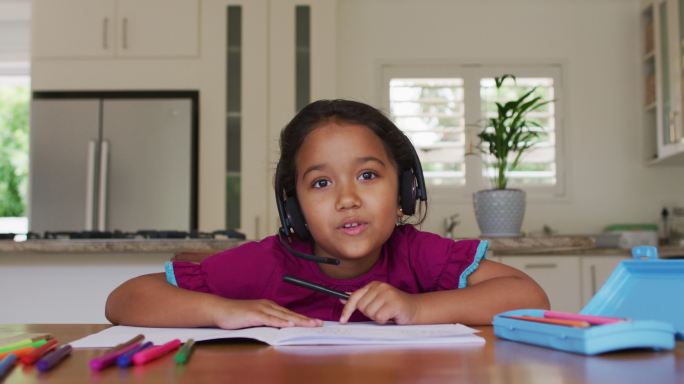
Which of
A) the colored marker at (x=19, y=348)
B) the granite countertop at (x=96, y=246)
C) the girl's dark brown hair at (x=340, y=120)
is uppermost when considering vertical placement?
the girl's dark brown hair at (x=340, y=120)

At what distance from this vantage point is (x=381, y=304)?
0.90 metres

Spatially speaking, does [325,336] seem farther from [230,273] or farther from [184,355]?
[230,273]

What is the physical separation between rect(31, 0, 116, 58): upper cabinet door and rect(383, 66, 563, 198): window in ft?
5.27

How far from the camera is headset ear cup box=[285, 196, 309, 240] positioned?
1192mm

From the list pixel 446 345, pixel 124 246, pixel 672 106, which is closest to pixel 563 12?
pixel 672 106

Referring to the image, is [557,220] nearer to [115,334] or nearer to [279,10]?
[279,10]

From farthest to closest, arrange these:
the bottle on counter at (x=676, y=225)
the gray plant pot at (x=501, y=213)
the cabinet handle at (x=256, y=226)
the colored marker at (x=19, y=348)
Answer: the bottle on counter at (x=676, y=225), the cabinet handle at (x=256, y=226), the gray plant pot at (x=501, y=213), the colored marker at (x=19, y=348)

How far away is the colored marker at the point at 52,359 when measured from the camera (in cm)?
57

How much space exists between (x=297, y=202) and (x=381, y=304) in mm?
354

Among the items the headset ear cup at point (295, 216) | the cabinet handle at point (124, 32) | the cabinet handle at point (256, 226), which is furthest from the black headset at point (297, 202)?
the cabinet handle at point (124, 32)

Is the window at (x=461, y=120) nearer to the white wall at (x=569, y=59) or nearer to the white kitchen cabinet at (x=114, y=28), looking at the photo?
the white wall at (x=569, y=59)

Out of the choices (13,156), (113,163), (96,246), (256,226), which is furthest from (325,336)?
(13,156)

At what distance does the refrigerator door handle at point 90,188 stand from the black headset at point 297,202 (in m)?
2.58

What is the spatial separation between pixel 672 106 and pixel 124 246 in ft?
9.57
